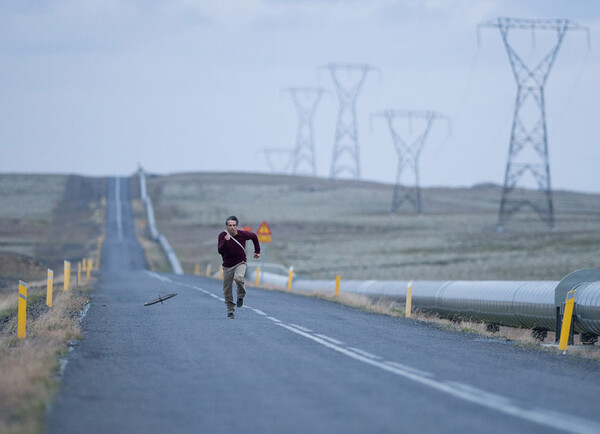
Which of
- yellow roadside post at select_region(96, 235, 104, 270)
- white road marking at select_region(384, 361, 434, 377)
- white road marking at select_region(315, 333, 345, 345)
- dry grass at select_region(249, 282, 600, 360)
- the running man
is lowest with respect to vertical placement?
yellow roadside post at select_region(96, 235, 104, 270)

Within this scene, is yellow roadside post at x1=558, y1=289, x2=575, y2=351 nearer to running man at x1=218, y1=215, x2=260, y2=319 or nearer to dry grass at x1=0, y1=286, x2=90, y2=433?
running man at x1=218, y1=215, x2=260, y2=319

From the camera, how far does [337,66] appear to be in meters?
77.1

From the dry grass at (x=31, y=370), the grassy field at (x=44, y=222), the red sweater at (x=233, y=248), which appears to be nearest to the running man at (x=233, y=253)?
the red sweater at (x=233, y=248)

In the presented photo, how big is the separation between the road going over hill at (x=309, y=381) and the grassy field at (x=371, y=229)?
27.6 meters

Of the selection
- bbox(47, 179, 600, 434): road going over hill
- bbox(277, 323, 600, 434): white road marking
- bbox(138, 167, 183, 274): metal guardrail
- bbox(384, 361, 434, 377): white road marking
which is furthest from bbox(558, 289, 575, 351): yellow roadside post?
bbox(138, 167, 183, 274): metal guardrail

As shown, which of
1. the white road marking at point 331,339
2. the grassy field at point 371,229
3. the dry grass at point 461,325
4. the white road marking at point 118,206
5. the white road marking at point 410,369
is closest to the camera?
the white road marking at point 410,369

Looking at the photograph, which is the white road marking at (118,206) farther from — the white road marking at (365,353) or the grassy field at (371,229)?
the white road marking at (365,353)

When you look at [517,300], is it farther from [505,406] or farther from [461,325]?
[505,406]

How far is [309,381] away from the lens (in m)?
8.88

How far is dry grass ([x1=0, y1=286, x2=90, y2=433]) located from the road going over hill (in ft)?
0.55

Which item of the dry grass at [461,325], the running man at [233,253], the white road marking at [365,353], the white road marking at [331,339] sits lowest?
the dry grass at [461,325]

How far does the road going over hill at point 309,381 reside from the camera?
6.96 m

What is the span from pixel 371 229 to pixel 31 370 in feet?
243

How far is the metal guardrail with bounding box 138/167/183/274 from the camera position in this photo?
58281 millimetres
